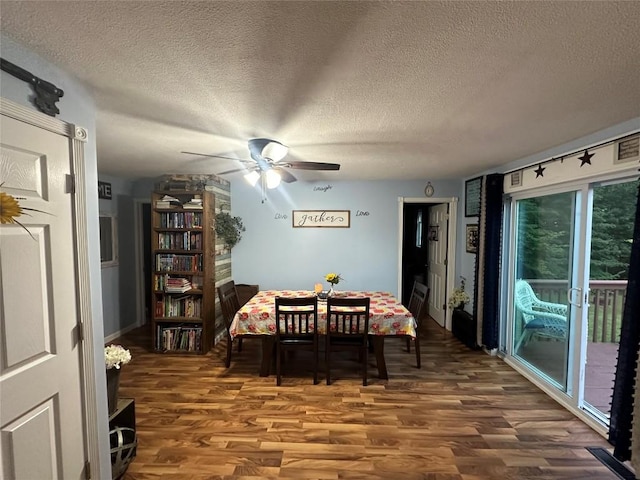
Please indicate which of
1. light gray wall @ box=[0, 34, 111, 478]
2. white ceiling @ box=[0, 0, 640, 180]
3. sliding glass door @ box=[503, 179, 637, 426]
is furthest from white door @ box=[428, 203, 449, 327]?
light gray wall @ box=[0, 34, 111, 478]

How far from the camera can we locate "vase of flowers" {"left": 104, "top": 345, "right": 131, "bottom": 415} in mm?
1817

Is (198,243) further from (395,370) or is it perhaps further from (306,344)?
(395,370)

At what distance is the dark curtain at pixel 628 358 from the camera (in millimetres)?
1851

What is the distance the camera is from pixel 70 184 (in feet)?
4.72

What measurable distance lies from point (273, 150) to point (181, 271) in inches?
90.1

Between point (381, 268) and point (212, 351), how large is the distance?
8.58ft

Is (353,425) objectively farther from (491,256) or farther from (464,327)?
(491,256)

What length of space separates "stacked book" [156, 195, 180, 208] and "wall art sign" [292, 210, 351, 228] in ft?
5.31

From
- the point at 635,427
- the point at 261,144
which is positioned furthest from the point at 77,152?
the point at 635,427

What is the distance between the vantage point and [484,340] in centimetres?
362

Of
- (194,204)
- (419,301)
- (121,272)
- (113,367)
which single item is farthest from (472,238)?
(121,272)

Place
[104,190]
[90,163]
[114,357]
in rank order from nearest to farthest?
[90,163], [114,357], [104,190]

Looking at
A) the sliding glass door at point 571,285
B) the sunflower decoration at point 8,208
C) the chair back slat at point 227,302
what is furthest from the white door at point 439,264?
the sunflower decoration at point 8,208

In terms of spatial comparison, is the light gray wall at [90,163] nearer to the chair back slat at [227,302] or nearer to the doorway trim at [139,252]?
the chair back slat at [227,302]
